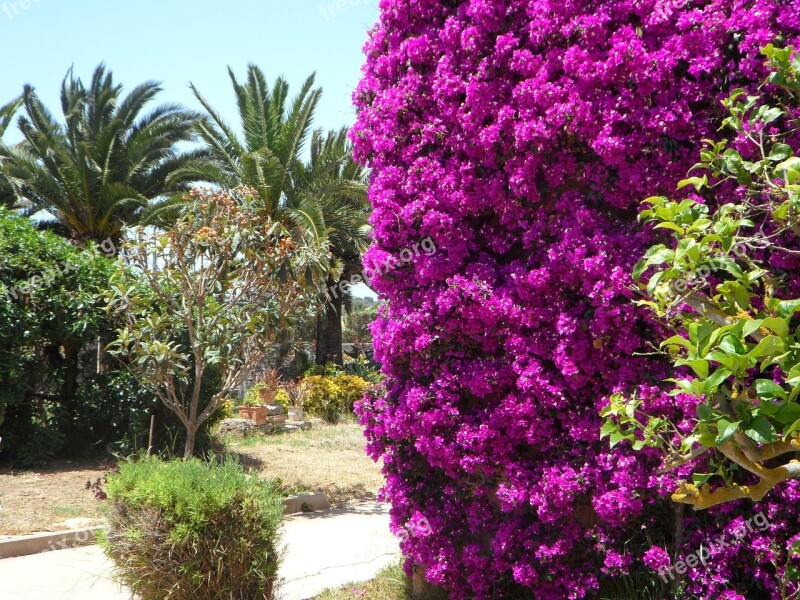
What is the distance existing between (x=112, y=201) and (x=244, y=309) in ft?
35.2

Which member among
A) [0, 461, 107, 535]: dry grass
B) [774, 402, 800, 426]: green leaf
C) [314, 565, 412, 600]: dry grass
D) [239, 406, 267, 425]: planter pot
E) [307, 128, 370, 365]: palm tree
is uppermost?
[307, 128, 370, 365]: palm tree

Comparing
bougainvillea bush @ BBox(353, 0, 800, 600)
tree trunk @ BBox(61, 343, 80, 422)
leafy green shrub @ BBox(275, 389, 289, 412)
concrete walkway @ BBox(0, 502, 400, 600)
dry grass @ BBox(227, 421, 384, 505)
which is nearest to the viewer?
bougainvillea bush @ BBox(353, 0, 800, 600)

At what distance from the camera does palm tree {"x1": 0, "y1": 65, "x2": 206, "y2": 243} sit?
1778 cm

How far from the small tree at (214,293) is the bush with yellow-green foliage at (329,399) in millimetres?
7427

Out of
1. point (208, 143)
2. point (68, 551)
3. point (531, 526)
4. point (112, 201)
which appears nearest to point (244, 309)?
point (68, 551)

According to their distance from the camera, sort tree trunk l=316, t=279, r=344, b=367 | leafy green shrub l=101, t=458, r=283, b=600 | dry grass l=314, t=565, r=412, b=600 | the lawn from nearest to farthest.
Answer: leafy green shrub l=101, t=458, r=283, b=600 < dry grass l=314, t=565, r=412, b=600 < the lawn < tree trunk l=316, t=279, r=344, b=367

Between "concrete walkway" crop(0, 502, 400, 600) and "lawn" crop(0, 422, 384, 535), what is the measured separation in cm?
57

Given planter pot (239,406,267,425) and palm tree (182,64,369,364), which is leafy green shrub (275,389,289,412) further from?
palm tree (182,64,369,364)

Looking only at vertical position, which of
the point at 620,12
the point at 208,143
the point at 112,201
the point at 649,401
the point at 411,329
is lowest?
the point at 649,401

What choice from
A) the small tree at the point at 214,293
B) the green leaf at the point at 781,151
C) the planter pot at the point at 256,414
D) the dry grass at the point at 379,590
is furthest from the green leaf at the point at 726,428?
the planter pot at the point at 256,414

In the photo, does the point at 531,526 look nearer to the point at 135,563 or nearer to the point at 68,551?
the point at 135,563

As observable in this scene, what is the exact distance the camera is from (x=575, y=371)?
4.03 m

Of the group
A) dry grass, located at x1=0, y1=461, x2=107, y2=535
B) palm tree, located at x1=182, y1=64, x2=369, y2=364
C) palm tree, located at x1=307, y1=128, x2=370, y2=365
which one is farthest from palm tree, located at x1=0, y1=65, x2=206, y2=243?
dry grass, located at x1=0, y1=461, x2=107, y2=535

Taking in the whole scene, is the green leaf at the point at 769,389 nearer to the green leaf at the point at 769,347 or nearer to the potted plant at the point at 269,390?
the green leaf at the point at 769,347
